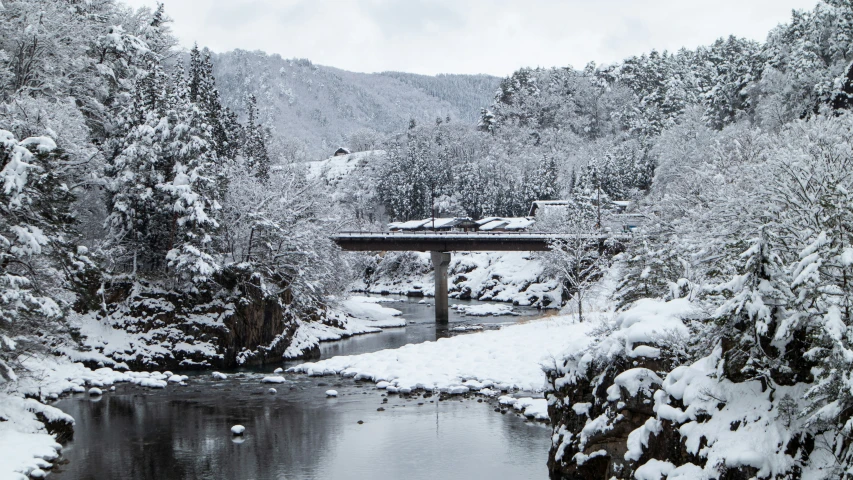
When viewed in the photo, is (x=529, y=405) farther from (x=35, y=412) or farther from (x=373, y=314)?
(x=373, y=314)

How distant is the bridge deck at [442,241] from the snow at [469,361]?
24.2 meters

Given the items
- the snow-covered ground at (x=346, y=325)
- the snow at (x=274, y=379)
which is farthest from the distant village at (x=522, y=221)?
the snow at (x=274, y=379)

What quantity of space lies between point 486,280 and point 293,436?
199 ft

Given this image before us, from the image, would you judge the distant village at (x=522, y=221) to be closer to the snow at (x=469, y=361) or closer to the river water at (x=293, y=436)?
the snow at (x=469, y=361)

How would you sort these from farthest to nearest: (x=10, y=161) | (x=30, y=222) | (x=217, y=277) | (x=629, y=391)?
(x=217, y=277), (x=30, y=222), (x=10, y=161), (x=629, y=391)

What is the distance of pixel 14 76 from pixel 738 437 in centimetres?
4553

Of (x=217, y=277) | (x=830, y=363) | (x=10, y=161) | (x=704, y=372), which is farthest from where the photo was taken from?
(x=217, y=277)

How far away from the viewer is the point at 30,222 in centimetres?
2667

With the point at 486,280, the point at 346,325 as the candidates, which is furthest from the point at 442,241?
the point at 486,280

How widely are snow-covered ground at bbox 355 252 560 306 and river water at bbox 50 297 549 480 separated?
4266 centimetres

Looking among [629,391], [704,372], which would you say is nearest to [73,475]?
[629,391]

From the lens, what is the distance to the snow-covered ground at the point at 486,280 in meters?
75.0

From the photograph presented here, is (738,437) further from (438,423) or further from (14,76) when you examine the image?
(14,76)

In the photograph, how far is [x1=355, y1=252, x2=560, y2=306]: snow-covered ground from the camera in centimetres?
7501
